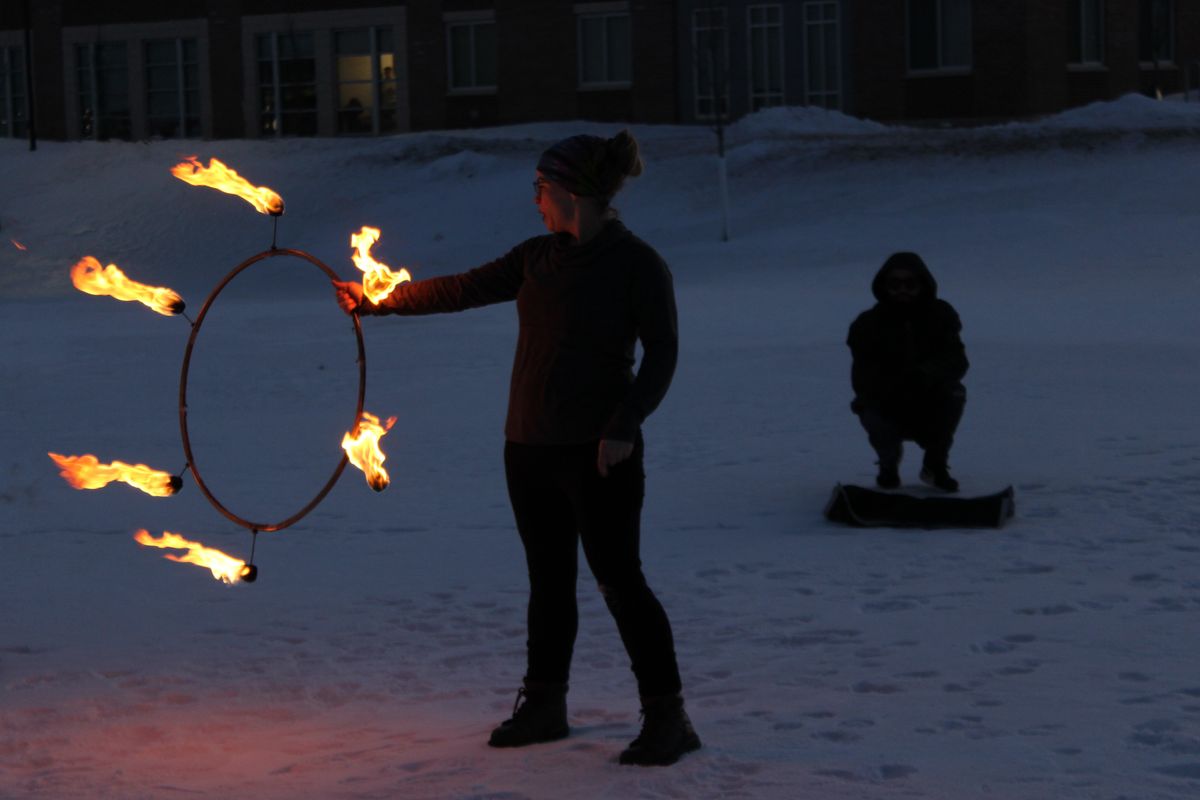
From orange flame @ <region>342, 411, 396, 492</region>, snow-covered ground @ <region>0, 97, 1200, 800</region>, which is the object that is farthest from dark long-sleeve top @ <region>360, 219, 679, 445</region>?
snow-covered ground @ <region>0, 97, 1200, 800</region>

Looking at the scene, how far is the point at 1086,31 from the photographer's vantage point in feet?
127

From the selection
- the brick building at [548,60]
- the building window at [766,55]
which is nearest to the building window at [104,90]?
the brick building at [548,60]

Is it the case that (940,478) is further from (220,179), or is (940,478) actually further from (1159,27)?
(1159,27)

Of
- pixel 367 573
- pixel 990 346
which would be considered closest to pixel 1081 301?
pixel 990 346

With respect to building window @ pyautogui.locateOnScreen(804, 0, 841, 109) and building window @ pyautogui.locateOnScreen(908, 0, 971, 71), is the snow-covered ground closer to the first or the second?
building window @ pyautogui.locateOnScreen(908, 0, 971, 71)

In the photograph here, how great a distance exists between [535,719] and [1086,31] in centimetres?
3649

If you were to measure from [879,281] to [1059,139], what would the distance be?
2158cm

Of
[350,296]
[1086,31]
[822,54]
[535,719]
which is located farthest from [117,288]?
[1086,31]

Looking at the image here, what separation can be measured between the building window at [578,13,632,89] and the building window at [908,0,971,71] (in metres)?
6.63

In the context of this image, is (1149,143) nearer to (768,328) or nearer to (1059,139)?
(1059,139)

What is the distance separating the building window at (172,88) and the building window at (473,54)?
7.02m

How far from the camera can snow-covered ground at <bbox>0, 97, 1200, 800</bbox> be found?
5.27m

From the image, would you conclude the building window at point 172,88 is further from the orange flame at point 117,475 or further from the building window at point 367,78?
the orange flame at point 117,475

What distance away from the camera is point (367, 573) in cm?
841
